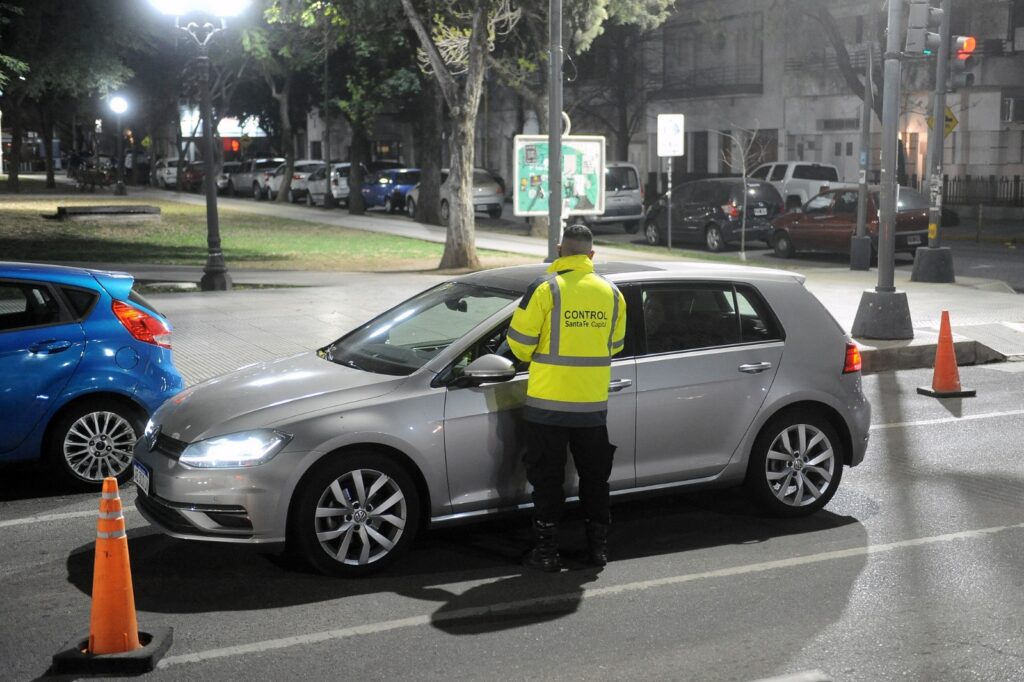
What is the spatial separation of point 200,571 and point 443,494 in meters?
1.25

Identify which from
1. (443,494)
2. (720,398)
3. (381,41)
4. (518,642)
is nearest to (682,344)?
(720,398)

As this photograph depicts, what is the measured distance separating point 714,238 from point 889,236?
16.1 metres

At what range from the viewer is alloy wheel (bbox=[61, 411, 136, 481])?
805cm

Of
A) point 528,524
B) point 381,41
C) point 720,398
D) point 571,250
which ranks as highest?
point 381,41

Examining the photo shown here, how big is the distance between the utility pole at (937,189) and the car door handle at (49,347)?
1495 cm

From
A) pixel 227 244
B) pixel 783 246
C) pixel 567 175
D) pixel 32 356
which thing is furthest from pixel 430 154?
pixel 32 356

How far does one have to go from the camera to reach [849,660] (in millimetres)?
5172

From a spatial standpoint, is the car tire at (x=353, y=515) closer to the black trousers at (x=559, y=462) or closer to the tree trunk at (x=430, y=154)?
the black trousers at (x=559, y=462)

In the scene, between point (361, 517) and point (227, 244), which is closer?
point (361, 517)

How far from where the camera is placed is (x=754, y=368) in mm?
7105

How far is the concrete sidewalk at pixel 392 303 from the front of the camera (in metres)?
13.5

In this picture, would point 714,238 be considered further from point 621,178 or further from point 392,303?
point 392,303

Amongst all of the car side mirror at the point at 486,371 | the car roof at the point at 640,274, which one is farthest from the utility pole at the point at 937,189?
the car side mirror at the point at 486,371

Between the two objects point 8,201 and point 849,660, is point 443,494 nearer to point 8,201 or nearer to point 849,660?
point 849,660
